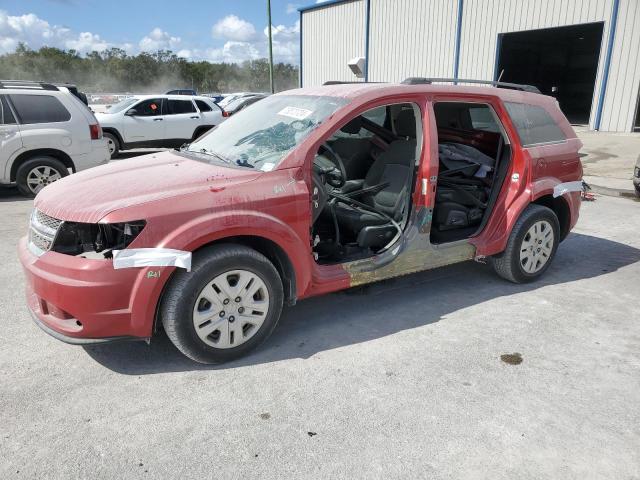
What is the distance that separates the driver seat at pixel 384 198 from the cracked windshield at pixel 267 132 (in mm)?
851

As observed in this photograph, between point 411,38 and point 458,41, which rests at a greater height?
point 411,38

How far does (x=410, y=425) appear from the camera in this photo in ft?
8.66

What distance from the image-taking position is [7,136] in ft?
25.3

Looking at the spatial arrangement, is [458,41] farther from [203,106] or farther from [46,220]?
[46,220]

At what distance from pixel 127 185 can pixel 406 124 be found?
2546 millimetres

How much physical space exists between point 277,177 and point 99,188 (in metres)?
1.07

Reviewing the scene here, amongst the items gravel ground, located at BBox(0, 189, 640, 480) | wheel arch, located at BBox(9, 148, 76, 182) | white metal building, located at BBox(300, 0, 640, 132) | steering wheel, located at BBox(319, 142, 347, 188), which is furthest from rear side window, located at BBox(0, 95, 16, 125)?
white metal building, located at BBox(300, 0, 640, 132)

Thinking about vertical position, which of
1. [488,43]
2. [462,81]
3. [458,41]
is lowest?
[462,81]

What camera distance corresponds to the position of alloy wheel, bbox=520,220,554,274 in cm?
452

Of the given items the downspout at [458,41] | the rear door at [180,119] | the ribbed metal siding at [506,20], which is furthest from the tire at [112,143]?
the ribbed metal siding at [506,20]

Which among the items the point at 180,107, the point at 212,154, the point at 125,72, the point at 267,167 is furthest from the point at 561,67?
the point at 125,72

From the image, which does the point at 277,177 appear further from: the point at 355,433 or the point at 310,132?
the point at 355,433

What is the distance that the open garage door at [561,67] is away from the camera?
1131 inches

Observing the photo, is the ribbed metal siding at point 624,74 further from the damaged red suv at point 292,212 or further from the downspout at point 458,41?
the damaged red suv at point 292,212
